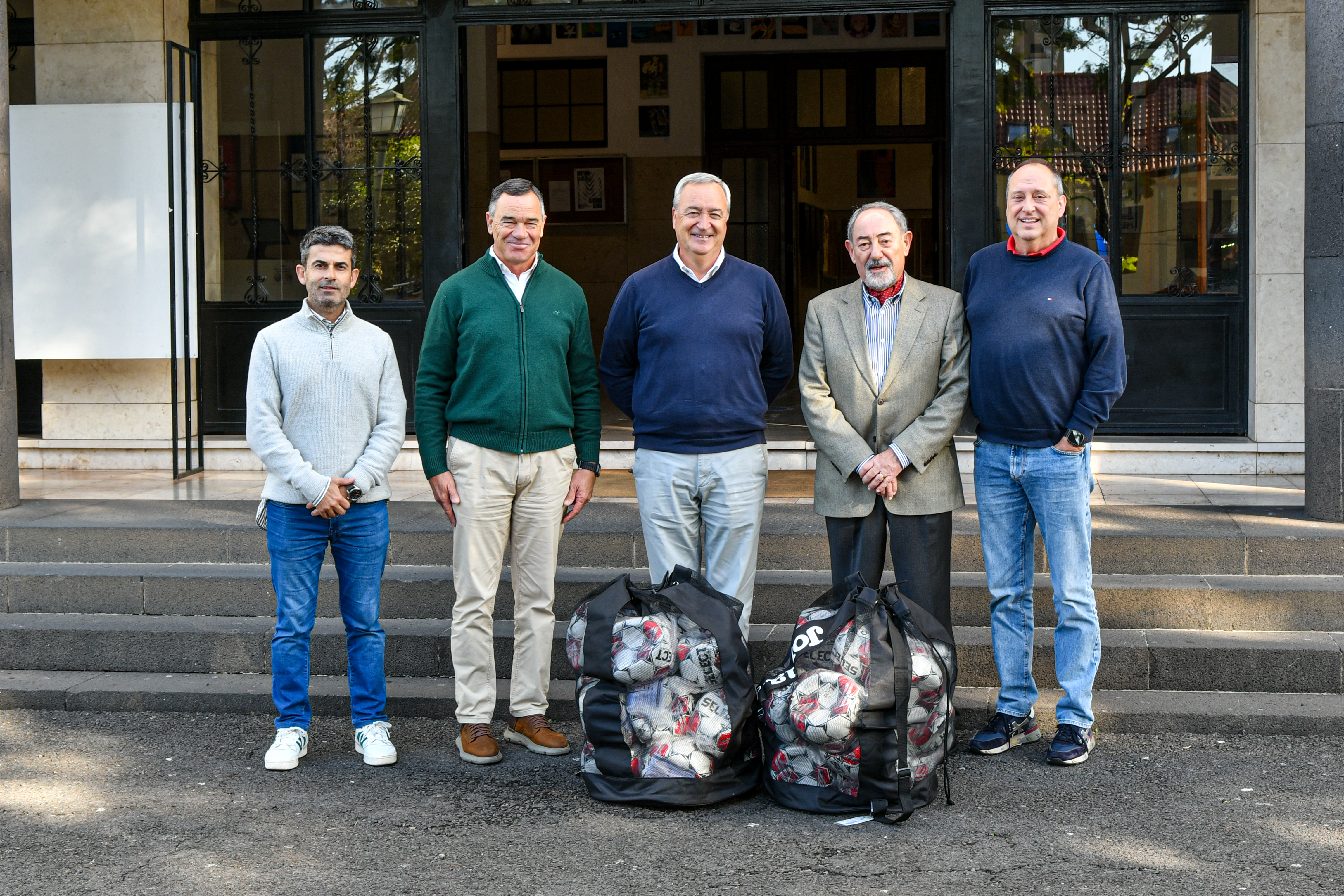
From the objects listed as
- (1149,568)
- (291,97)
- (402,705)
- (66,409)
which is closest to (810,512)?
(1149,568)

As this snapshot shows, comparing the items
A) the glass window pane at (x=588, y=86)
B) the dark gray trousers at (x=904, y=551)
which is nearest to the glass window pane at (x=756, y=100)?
the glass window pane at (x=588, y=86)

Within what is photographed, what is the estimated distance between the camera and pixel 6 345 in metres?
6.93

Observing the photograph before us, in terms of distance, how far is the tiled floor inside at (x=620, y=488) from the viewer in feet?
22.9

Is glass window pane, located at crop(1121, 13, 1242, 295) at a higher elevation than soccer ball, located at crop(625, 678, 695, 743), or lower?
higher

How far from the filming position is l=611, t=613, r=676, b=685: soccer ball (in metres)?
4.30

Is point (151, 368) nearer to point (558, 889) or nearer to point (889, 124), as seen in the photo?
point (558, 889)

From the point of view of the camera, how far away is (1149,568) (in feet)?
19.6

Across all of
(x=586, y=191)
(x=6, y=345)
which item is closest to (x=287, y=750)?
(x=6, y=345)

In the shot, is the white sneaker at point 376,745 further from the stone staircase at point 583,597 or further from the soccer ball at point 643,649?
the soccer ball at point 643,649

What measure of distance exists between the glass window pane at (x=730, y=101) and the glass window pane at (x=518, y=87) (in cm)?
191

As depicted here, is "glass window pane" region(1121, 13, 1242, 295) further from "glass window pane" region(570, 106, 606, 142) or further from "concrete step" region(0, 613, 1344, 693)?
"glass window pane" region(570, 106, 606, 142)

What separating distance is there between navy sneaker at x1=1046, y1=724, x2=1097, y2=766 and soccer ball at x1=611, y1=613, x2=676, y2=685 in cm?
141

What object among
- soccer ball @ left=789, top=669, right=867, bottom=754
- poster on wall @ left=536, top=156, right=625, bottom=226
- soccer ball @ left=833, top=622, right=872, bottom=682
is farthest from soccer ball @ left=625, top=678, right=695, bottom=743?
poster on wall @ left=536, top=156, right=625, bottom=226

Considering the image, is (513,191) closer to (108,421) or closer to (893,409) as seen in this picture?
(893,409)
